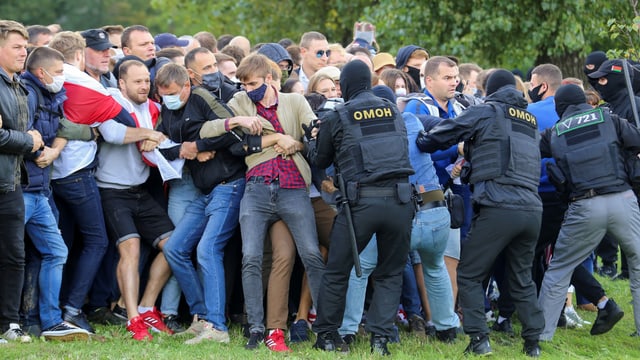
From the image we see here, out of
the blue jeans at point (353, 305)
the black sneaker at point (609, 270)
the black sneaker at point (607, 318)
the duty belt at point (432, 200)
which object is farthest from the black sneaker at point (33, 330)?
the black sneaker at point (609, 270)

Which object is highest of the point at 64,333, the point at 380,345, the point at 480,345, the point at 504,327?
the point at 64,333

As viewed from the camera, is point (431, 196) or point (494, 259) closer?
point (494, 259)

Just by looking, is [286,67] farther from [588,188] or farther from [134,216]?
[588,188]

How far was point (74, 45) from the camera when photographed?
8008 mm

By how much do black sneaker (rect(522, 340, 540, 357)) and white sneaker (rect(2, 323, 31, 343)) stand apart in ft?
12.9

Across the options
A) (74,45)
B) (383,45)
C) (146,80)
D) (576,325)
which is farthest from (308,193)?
(383,45)

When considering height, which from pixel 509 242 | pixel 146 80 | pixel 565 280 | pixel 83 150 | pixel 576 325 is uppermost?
pixel 146 80

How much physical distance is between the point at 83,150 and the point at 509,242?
11.5 feet

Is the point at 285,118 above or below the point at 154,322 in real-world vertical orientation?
above

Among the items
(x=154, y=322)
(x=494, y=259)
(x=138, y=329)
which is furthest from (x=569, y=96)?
(x=138, y=329)

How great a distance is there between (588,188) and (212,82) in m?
3.36

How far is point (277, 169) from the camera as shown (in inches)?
308

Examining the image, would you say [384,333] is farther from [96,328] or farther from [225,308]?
[96,328]

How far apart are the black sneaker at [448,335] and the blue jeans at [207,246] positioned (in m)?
1.80
